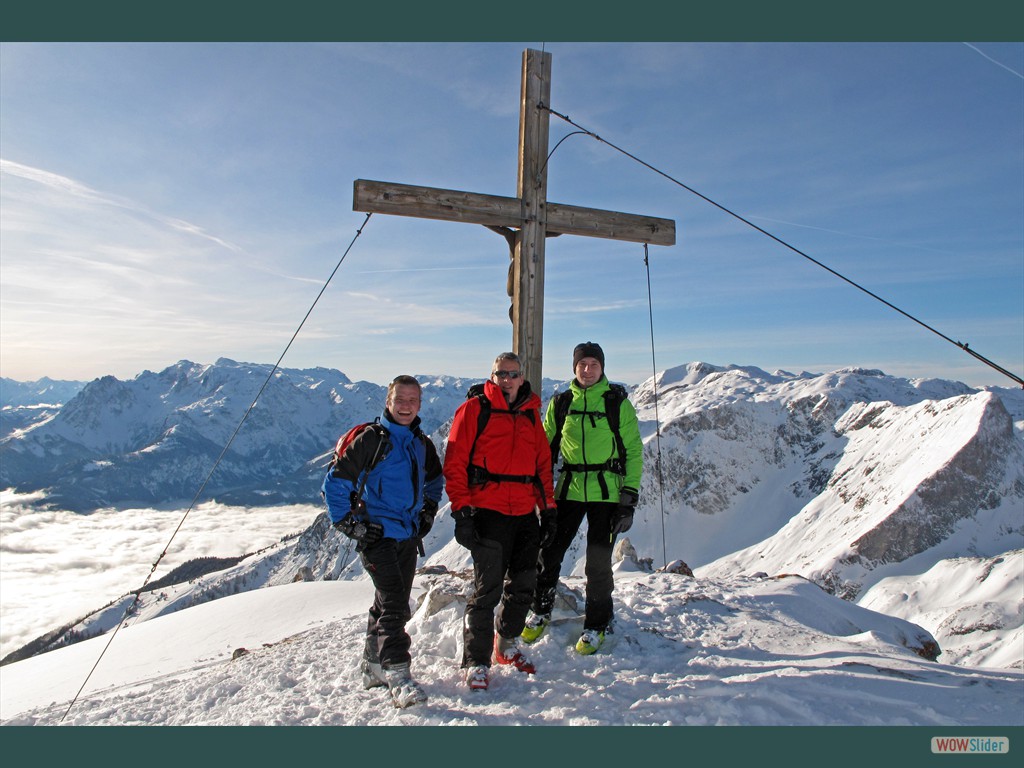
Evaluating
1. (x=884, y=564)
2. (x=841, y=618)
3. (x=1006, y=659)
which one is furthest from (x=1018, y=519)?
(x=841, y=618)

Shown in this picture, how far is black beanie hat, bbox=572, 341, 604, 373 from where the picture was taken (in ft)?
21.0

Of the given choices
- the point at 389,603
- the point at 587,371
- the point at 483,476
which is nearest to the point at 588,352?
the point at 587,371

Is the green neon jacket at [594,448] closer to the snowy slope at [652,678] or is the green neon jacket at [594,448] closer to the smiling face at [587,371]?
the smiling face at [587,371]

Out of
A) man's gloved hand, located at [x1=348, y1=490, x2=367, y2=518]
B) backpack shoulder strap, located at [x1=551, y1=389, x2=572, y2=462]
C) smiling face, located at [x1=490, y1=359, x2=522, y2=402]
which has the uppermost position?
smiling face, located at [x1=490, y1=359, x2=522, y2=402]

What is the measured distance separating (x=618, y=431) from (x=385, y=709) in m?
3.35

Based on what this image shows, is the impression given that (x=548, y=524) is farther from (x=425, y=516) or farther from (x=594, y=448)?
(x=425, y=516)

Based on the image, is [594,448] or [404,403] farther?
[594,448]

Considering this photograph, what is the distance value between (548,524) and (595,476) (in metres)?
0.68

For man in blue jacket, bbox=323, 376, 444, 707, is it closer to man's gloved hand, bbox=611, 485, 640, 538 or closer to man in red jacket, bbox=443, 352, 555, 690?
man in red jacket, bbox=443, 352, 555, 690

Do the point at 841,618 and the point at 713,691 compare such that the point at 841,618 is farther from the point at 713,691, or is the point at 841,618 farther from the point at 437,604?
the point at 437,604

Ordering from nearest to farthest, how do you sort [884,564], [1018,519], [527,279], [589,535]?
[589,535] < [527,279] < [884,564] < [1018,519]

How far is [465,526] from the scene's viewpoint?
5.58m

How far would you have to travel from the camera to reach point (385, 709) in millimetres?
5207

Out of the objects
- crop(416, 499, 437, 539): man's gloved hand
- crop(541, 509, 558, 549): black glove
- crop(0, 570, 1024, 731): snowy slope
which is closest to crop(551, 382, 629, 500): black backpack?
crop(541, 509, 558, 549): black glove
